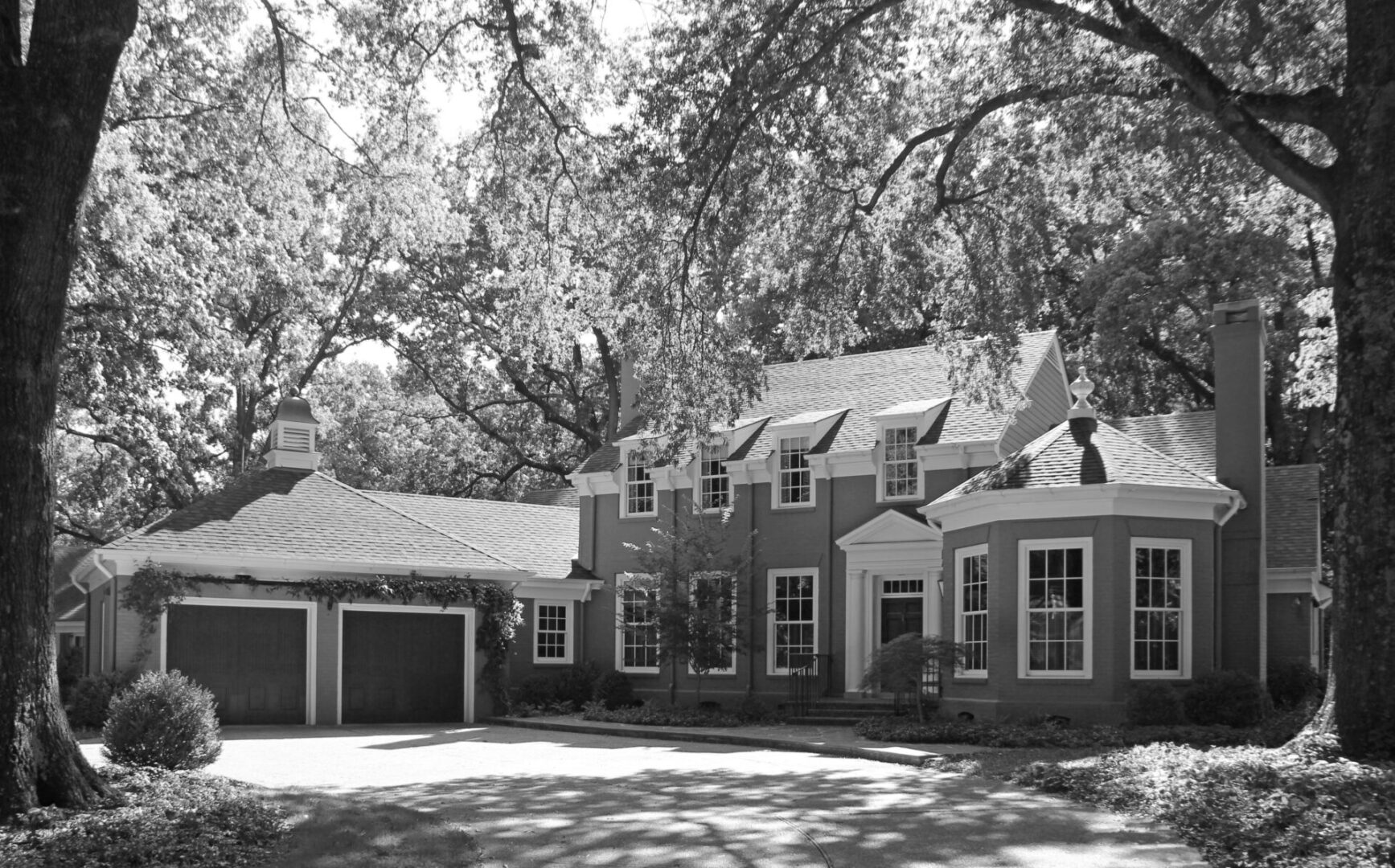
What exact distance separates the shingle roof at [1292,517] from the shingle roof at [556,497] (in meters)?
18.5

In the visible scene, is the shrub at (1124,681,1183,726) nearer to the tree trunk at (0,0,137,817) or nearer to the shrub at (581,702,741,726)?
the shrub at (581,702,741,726)

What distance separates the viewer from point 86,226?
22.4m

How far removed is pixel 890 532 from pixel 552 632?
862 centimetres

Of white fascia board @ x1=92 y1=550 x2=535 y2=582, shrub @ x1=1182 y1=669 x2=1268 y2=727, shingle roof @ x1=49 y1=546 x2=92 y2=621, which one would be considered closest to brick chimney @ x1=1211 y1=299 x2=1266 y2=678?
shrub @ x1=1182 y1=669 x2=1268 y2=727

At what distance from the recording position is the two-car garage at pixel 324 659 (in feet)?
78.7

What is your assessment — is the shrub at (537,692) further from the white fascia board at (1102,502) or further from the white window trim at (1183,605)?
the white window trim at (1183,605)

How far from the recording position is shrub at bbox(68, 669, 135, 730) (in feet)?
73.1

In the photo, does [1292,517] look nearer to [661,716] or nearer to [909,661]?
[909,661]

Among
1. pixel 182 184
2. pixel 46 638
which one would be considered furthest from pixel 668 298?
pixel 182 184

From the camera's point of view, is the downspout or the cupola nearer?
the downspout

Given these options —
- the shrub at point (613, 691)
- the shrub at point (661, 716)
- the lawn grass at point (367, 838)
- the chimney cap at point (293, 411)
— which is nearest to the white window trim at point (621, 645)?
the shrub at point (613, 691)

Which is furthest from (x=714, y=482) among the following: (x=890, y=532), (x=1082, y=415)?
(x=1082, y=415)

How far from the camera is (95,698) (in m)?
22.4

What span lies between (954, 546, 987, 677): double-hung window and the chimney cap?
13918 mm
